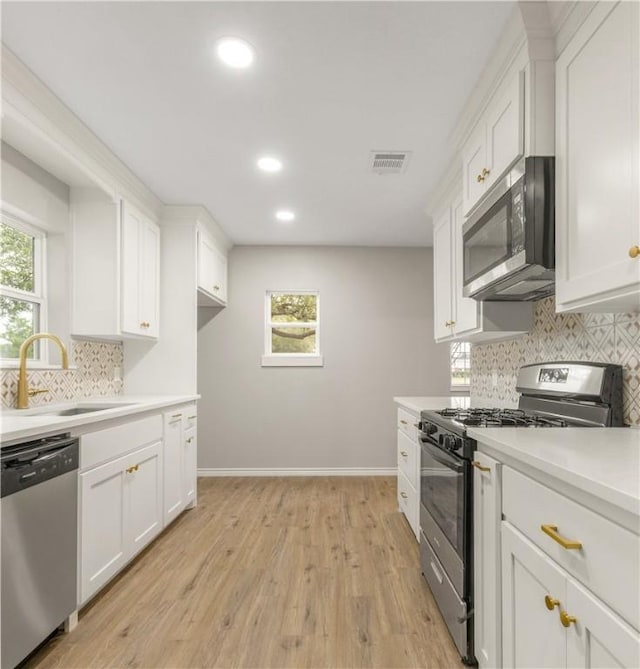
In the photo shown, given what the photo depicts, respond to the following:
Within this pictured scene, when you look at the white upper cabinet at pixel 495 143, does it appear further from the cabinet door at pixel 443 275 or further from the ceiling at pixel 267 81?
the cabinet door at pixel 443 275

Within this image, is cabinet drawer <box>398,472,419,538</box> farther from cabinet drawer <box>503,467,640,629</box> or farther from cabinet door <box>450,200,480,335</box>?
cabinet drawer <box>503,467,640,629</box>

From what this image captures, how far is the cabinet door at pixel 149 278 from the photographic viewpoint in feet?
10.5

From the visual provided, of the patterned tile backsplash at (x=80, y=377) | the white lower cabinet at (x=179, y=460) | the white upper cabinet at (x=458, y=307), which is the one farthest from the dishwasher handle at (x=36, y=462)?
the white upper cabinet at (x=458, y=307)

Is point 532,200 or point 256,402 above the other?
point 532,200

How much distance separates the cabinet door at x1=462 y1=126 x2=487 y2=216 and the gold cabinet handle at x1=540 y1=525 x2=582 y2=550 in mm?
1559

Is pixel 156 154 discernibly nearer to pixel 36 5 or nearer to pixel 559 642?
pixel 36 5

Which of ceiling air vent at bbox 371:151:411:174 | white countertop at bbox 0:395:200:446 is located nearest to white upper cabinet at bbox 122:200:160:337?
white countertop at bbox 0:395:200:446

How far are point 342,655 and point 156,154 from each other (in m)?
2.93

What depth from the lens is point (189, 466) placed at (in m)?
3.37

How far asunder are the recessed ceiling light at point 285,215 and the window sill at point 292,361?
155 cm

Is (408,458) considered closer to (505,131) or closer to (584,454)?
(584,454)

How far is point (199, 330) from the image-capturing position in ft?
15.2

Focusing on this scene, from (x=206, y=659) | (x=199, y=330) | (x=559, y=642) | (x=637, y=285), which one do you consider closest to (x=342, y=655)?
(x=206, y=659)

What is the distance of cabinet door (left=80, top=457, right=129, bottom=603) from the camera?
6.26 ft
